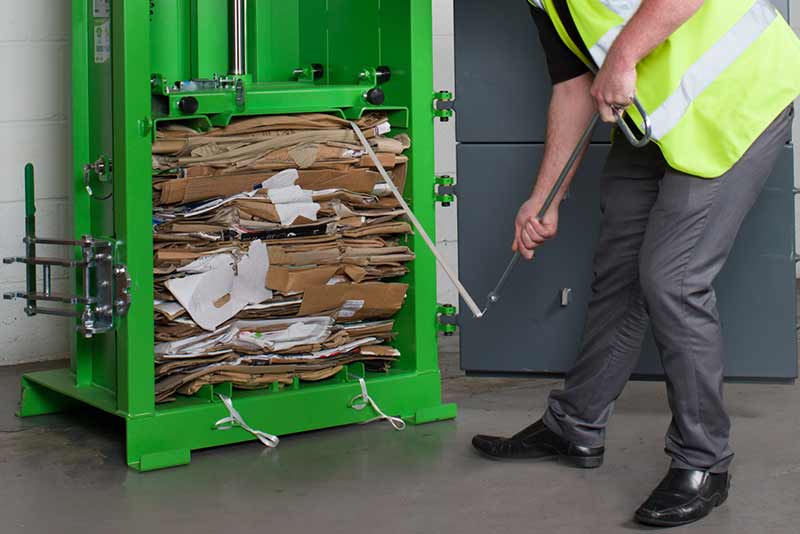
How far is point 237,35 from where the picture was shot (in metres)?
2.88

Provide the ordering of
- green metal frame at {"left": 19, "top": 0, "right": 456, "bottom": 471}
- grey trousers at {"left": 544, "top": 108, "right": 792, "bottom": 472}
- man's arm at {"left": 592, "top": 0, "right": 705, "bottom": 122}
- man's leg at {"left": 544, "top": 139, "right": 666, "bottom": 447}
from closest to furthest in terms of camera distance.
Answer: man's arm at {"left": 592, "top": 0, "right": 705, "bottom": 122}
grey trousers at {"left": 544, "top": 108, "right": 792, "bottom": 472}
man's leg at {"left": 544, "top": 139, "right": 666, "bottom": 447}
green metal frame at {"left": 19, "top": 0, "right": 456, "bottom": 471}

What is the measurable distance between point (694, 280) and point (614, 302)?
0.29 meters

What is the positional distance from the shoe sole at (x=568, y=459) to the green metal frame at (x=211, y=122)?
1.15 ft

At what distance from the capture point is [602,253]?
2523mm

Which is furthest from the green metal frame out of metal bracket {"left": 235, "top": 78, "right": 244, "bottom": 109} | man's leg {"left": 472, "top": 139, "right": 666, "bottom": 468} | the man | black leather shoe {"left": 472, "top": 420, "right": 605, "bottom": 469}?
the man

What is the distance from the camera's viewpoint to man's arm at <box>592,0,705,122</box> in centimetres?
214

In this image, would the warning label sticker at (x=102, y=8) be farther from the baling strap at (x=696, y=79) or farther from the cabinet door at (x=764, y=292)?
the cabinet door at (x=764, y=292)

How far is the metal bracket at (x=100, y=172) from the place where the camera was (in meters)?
2.67

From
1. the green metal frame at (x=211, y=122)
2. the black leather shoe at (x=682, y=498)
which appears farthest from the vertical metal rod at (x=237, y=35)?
the black leather shoe at (x=682, y=498)

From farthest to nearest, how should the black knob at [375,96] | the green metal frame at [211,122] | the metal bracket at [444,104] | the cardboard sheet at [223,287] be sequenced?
the metal bracket at [444,104] < the black knob at [375,96] < the cardboard sheet at [223,287] < the green metal frame at [211,122]

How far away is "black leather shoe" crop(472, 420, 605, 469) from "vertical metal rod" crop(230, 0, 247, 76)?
1.01 metres

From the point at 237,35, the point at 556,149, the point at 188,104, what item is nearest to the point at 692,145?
the point at 556,149

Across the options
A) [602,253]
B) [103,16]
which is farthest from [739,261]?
[103,16]

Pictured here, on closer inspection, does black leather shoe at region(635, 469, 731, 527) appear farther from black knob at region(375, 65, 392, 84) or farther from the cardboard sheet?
black knob at region(375, 65, 392, 84)
